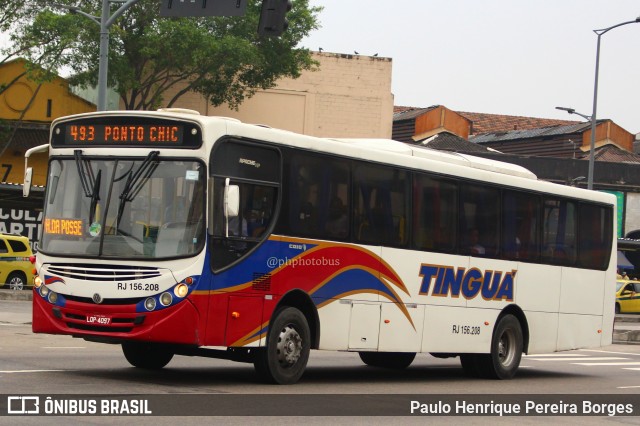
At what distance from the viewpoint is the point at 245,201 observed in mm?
14133

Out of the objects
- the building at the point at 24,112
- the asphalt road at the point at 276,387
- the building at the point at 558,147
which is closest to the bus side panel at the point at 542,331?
the asphalt road at the point at 276,387

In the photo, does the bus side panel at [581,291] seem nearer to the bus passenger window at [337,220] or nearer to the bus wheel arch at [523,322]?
the bus wheel arch at [523,322]

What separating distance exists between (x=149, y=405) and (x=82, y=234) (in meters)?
2.95

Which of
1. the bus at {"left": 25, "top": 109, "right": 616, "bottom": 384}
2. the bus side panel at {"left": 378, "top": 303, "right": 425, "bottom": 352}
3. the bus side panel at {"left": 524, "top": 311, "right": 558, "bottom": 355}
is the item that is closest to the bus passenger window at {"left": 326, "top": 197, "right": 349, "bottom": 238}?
the bus at {"left": 25, "top": 109, "right": 616, "bottom": 384}

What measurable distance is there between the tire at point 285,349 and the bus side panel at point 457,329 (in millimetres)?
2797

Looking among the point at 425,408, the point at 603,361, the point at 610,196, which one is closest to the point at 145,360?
the point at 425,408

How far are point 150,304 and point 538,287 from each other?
8.23m

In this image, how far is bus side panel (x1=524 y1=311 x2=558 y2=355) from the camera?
19.5 meters

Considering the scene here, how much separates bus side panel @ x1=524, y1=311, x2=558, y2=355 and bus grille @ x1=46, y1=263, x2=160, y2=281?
314 inches

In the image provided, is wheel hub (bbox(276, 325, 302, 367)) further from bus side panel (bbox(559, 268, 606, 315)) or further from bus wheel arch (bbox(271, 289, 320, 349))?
bus side panel (bbox(559, 268, 606, 315))

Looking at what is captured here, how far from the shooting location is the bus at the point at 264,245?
13461 millimetres

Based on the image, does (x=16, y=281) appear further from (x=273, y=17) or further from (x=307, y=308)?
(x=307, y=308)

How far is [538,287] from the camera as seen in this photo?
1958 cm

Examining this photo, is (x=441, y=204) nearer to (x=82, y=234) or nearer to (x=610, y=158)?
(x=82, y=234)
